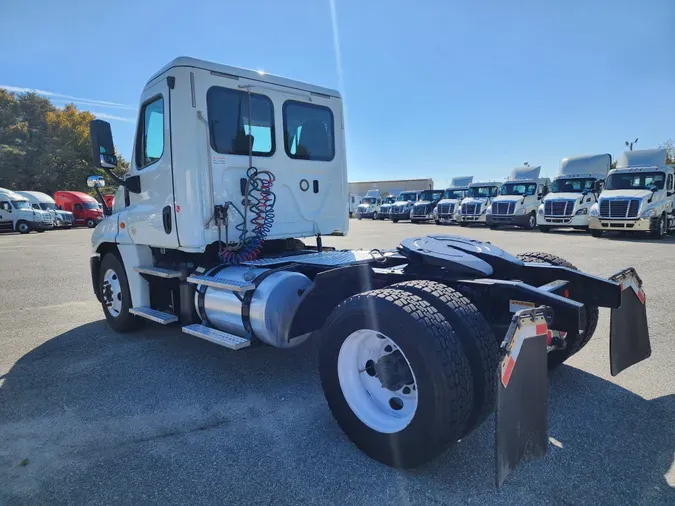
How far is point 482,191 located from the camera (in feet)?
85.6

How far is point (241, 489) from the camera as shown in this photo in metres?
2.48

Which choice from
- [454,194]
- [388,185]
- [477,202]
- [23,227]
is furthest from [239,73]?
[388,185]

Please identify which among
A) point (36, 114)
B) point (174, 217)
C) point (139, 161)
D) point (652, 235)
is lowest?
point (652, 235)

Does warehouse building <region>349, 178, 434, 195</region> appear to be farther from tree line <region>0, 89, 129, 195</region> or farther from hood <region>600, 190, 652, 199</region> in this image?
hood <region>600, 190, 652, 199</region>

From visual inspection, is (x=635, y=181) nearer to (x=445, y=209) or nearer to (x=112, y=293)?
(x=445, y=209)

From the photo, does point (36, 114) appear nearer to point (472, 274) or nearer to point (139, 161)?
point (139, 161)

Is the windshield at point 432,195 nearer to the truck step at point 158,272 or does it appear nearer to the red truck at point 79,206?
the red truck at point 79,206

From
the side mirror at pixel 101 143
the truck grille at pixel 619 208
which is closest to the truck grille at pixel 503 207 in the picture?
the truck grille at pixel 619 208

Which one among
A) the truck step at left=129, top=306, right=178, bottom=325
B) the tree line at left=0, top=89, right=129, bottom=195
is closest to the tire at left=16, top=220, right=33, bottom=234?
the tree line at left=0, top=89, right=129, bottom=195

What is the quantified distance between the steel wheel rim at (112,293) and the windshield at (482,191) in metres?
23.4

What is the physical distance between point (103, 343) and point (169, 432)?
2.64 metres

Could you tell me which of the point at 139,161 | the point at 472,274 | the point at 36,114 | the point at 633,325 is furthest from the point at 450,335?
the point at 36,114

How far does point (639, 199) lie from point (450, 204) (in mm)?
12218

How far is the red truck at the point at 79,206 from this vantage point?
3347 centimetres
